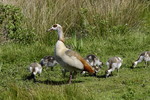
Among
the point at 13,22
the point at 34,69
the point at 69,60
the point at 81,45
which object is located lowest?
the point at 34,69

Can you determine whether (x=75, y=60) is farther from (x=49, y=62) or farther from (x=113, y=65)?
(x=49, y=62)

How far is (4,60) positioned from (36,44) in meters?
1.29

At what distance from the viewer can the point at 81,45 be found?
563 inches

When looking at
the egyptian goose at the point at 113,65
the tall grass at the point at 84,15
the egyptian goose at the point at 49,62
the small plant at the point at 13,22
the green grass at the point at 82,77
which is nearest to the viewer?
the green grass at the point at 82,77

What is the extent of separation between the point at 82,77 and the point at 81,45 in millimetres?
2580

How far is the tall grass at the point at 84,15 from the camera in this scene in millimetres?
15711

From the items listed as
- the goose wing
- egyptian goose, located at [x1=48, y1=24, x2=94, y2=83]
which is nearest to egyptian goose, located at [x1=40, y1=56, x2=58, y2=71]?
egyptian goose, located at [x1=48, y1=24, x2=94, y2=83]

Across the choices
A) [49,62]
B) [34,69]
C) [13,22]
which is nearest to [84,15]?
[13,22]

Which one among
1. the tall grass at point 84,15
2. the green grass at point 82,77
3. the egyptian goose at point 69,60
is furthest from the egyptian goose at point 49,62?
the tall grass at point 84,15

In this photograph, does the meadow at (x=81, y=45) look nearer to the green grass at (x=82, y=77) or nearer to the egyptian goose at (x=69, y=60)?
the green grass at (x=82, y=77)

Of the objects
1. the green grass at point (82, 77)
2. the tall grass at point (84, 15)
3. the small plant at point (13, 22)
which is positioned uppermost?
the tall grass at point (84, 15)

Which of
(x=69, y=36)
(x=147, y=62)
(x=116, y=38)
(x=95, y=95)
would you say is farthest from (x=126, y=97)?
(x=69, y=36)

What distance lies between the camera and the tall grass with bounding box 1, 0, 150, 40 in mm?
15711

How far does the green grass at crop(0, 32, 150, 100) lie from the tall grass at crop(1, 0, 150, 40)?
0.53 m
